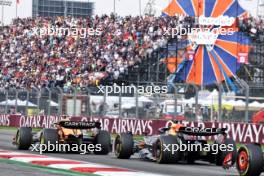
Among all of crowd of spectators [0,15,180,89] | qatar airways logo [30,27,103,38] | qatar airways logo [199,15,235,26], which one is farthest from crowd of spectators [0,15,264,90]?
qatar airways logo [199,15,235,26]

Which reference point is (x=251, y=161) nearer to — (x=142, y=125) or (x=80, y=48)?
(x=142, y=125)

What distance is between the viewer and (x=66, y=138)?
50.9ft

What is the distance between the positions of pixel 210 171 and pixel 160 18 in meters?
25.6

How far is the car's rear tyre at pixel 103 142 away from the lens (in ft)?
51.5

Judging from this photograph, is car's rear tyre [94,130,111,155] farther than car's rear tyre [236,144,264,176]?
Yes

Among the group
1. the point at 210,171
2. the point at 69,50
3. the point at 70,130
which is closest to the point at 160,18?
the point at 69,50

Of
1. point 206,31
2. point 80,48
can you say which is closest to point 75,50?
point 80,48

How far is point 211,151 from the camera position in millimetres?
13586

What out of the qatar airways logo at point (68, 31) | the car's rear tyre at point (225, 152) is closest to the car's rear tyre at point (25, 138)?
the car's rear tyre at point (225, 152)

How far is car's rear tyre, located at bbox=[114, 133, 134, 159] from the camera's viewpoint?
14508 mm

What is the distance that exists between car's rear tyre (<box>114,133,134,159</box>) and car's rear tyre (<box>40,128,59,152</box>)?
1397 millimetres

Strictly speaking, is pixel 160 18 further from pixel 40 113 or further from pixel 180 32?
pixel 40 113

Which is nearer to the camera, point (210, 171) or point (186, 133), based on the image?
point (210, 171)

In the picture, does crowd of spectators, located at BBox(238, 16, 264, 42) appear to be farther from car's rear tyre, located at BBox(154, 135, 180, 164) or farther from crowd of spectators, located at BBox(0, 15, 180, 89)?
car's rear tyre, located at BBox(154, 135, 180, 164)
